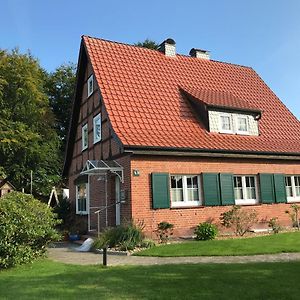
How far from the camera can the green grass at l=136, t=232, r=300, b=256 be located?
1093 centimetres

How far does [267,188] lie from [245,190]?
1.08 metres

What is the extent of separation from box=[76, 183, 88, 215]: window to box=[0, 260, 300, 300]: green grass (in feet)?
34.0

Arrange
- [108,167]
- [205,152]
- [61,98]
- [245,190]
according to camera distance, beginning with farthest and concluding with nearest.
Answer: [61,98], [245,190], [205,152], [108,167]

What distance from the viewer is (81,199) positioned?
20.6m

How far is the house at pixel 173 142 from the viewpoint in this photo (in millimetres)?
14891

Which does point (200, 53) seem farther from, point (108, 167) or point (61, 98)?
point (61, 98)

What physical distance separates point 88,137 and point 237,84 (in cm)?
865

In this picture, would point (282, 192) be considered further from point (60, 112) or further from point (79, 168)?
point (60, 112)

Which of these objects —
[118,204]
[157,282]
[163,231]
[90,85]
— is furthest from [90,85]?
[157,282]

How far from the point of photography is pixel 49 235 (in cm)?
1077

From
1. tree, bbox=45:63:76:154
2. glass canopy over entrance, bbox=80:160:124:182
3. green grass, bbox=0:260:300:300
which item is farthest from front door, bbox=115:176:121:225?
tree, bbox=45:63:76:154

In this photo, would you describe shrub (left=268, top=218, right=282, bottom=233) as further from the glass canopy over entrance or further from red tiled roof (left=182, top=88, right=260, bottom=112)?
the glass canopy over entrance

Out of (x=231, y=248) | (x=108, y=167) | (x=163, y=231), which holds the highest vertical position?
(x=108, y=167)

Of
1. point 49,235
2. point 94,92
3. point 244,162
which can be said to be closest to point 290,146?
point 244,162
